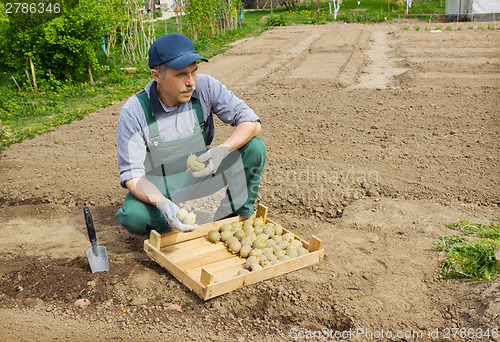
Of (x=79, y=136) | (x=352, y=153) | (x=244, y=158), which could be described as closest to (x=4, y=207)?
(x=79, y=136)

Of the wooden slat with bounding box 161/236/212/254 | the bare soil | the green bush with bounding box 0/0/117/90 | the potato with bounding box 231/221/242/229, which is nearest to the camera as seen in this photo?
the bare soil

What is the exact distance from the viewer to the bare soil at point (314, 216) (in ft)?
8.90

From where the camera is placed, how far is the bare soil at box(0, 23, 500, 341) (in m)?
2.71

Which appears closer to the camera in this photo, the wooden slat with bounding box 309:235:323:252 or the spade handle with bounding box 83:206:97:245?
the spade handle with bounding box 83:206:97:245

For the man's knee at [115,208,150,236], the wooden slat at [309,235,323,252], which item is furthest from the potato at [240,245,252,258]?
the man's knee at [115,208,150,236]

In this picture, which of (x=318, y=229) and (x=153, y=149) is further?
(x=318, y=229)

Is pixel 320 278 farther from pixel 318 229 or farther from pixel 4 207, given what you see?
pixel 4 207

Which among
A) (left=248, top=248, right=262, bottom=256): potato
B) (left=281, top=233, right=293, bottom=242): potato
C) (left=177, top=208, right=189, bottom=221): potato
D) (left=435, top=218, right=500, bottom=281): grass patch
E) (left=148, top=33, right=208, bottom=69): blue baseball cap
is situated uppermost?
(left=148, top=33, right=208, bottom=69): blue baseball cap

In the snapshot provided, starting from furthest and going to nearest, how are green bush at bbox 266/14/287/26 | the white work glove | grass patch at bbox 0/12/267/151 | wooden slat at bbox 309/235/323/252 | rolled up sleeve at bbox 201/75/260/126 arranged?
green bush at bbox 266/14/287/26, grass patch at bbox 0/12/267/151, rolled up sleeve at bbox 201/75/260/126, wooden slat at bbox 309/235/323/252, the white work glove

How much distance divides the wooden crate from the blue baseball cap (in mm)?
1148

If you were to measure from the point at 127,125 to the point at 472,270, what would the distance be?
95.8 inches

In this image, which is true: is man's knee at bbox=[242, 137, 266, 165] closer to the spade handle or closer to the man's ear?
the man's ear

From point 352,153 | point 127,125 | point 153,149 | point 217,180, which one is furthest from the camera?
point 352,153

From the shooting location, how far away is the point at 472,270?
299cm
